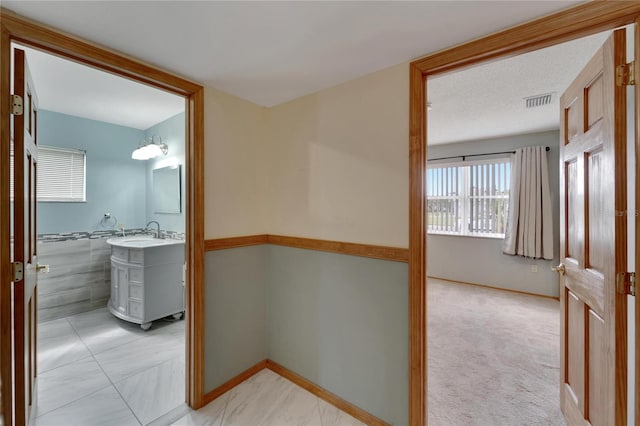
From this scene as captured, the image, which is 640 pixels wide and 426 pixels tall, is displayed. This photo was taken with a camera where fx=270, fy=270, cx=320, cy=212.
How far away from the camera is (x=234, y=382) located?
2.10 m

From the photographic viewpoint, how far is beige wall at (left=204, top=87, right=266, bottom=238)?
6.52ft

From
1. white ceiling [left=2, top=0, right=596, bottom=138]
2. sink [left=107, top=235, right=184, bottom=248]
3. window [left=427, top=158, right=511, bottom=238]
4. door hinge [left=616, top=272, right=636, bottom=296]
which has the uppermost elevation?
white ceiling [left=2, top=0, right=596, bottom=138]

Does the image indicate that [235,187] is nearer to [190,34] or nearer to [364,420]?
[190,34]

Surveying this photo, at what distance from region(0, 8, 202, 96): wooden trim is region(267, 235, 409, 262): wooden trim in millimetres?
1290

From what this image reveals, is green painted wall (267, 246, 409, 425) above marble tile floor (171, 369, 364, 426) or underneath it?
above

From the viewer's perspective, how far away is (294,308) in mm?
2182

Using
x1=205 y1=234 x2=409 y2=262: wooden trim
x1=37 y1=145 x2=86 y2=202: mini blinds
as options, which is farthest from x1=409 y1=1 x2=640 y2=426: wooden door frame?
x1=37 y1=145 x2=86 y2=202: mini blinds

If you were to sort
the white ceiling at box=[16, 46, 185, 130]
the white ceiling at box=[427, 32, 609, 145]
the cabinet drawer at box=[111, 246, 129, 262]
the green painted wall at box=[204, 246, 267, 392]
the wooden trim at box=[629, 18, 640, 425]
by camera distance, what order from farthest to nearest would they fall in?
the cabinet drawer at box=[111, 246, 129, 262], the white ceiling at box=[16, 46, 185, 130], the white ceiling at box=[427, 32, 609, 145], the green painted wall at box=[204, 246, 267, 392], the wooden trim at box=[629, 18, 640, 425]

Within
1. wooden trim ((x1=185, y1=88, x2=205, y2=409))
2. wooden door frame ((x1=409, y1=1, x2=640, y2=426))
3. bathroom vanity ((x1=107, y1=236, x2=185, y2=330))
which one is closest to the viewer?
wooden door frame ((x1=409, y1=1, x2=640, y2=426))

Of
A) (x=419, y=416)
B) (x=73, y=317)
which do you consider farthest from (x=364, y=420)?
(x=73, y=317)

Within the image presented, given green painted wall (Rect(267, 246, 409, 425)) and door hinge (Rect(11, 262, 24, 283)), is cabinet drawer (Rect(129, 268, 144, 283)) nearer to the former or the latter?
green painted wall (Rect(267, 246, 409, 425))

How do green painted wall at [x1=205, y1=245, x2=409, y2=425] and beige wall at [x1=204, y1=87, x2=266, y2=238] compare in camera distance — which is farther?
beige wall at [x1=204, y1=87, x2=266, y2=238]

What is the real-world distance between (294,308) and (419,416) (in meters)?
1.08

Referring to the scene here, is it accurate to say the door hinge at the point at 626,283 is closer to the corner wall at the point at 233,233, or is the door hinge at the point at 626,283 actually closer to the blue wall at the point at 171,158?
the corner wall at the point at 233,233
